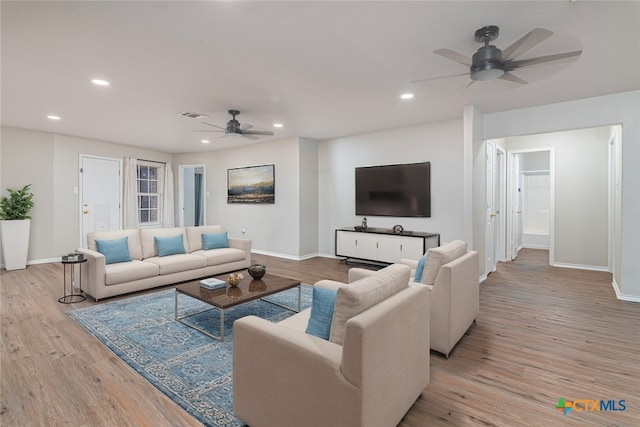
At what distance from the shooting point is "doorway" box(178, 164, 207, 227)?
8.51 m

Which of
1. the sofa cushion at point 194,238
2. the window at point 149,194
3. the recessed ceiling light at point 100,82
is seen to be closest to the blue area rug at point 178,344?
the sofa cushion at point 194,238

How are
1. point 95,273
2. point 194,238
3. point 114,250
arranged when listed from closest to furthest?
point 95,273
point 114,250
point 194,238

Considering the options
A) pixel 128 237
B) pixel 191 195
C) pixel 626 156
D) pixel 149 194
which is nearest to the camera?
pixel 626 156

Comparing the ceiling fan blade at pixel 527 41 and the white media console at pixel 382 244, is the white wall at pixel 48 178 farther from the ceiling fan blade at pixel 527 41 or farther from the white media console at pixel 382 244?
the ceiling fan blade at pixel 527 41

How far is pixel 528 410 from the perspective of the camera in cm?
188

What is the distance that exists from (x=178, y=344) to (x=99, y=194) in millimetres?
5676

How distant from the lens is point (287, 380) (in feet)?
4.88

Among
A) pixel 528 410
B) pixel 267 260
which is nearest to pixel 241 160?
pixel 267 260

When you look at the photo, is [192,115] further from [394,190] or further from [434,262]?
[434,262]

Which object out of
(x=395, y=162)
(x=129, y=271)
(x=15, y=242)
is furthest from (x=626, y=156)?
(x=15, y=242)

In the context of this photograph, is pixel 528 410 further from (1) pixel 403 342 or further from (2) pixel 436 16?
(2) pixel 436 16

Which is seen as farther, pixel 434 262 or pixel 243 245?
pixel 243 245

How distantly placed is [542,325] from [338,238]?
3593 mm

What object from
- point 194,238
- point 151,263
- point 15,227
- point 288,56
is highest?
point 288,56
